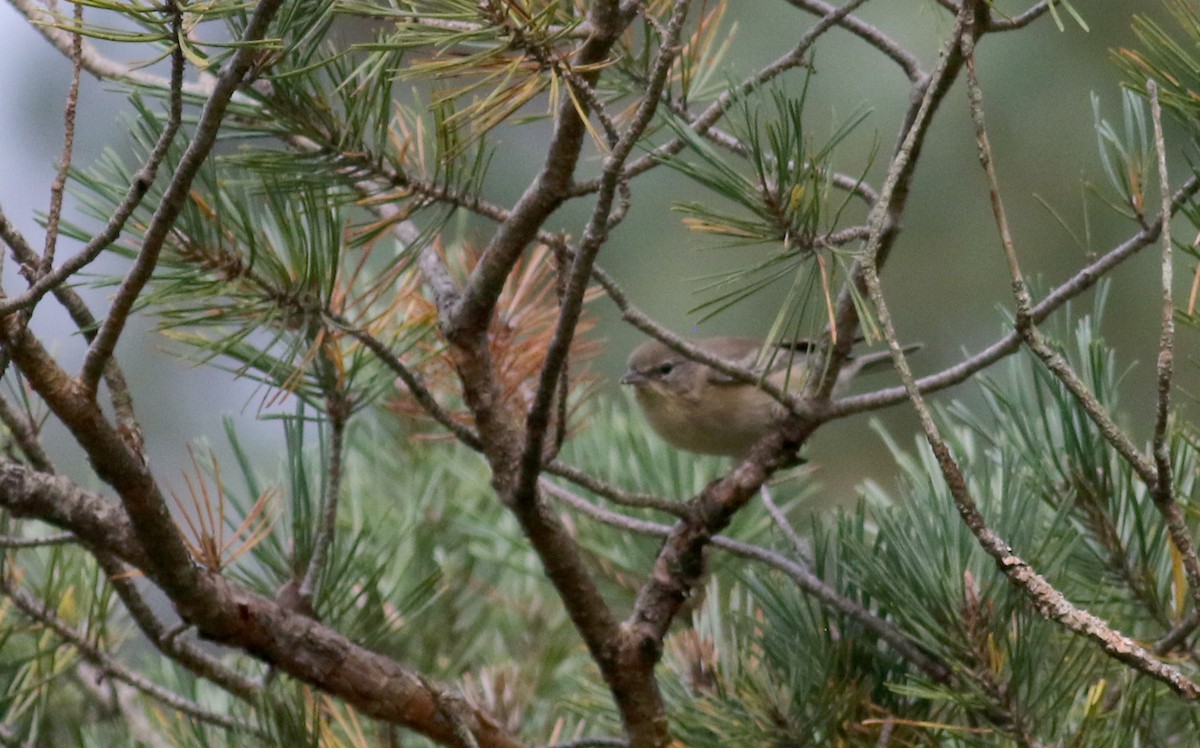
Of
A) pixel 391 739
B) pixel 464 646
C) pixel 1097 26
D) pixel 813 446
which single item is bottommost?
pixel 391 739

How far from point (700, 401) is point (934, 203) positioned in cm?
159

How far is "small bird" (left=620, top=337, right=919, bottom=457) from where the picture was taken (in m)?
2.57

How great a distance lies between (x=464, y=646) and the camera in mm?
1985

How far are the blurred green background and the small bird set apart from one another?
0.62 meters

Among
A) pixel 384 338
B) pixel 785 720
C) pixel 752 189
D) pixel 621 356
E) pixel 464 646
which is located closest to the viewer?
pixel 752 189

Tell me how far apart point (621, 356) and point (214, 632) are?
125 inches

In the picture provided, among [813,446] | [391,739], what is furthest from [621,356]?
[391,739]

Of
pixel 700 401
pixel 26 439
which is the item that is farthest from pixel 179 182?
pixel 700 401

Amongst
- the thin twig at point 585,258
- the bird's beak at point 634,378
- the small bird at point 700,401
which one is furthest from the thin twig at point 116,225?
the bird's beak at point 634,378

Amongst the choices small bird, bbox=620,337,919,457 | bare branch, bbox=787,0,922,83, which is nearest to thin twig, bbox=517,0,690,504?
bare branch, bbox=787,0,922,83

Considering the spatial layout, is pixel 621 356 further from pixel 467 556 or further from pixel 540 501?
pixel 540 501

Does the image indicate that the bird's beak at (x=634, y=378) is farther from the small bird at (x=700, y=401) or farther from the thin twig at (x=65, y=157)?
the thin twig at (x=65, y=157)

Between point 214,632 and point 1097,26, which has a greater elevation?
point 1097,26

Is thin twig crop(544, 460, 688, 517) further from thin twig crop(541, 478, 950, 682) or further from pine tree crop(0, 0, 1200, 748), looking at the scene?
thin twig crop(541, 478, 950, 682)
